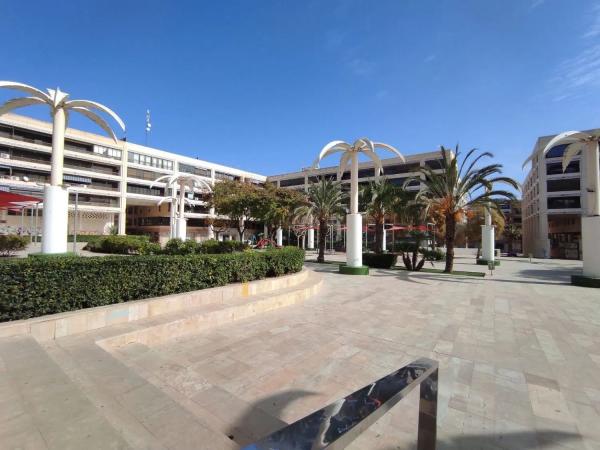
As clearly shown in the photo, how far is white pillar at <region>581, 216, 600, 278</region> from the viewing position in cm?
1377

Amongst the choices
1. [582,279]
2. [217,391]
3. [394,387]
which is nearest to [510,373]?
[394,387]

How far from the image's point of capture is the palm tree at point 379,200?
2112 centimetres

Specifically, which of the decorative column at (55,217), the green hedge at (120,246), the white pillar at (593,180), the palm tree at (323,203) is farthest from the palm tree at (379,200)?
the decorative column at (55,217)

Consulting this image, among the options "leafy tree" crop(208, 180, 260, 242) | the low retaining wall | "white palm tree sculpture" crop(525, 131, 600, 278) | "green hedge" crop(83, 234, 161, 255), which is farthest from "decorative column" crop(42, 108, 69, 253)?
"white palm tree sculpture" crop(525, 131, 600, 278)

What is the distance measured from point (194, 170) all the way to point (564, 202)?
63.8 m

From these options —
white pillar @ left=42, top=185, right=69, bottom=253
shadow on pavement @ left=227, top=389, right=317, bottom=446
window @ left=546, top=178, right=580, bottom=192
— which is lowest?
shadow on pavement @ left=227, top=389, right=317, bottom=446

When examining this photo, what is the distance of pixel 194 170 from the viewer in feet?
211

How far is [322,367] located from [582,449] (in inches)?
117

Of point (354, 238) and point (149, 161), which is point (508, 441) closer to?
point (354, 238)

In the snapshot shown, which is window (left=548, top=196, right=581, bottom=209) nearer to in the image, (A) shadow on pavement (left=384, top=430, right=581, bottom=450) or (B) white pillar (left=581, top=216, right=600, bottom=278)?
(B) white pillar (left=581, top=216, right=600, bottom=278)

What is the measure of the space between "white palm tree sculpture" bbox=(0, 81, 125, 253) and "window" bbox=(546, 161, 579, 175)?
55.4 meters

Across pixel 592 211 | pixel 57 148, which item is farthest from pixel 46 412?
pixel 592 211

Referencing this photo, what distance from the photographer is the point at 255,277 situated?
966 cm

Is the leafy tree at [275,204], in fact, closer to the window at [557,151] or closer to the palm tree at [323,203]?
the palm tree at [323,203]
